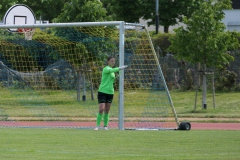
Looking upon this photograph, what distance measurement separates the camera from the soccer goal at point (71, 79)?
22969 millimetres

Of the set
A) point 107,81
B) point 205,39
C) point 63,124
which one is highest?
point 205,39

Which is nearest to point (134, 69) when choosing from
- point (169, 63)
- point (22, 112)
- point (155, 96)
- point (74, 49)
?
point (155, 96)

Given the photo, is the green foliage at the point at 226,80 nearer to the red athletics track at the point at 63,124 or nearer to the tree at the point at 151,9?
the red athletics track at the point at 63,124

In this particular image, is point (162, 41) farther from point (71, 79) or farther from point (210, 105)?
point (71, 79)

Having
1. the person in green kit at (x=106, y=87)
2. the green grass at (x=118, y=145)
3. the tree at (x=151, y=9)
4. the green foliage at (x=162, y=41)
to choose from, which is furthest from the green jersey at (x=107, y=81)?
the tree at (x=151, y=9)

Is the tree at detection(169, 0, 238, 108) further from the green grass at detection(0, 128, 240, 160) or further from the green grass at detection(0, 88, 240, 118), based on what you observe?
the green grass at detection(0, 128, 240, 160)

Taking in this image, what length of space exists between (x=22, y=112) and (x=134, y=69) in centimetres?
538

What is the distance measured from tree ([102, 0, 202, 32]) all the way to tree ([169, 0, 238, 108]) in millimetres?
19848

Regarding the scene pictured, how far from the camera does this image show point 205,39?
27906 millimetres

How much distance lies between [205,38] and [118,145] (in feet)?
46.8

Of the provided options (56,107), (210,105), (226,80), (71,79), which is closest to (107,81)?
(56,107)

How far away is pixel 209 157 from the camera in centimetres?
1229

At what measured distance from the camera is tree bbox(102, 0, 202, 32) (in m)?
A: 47.9

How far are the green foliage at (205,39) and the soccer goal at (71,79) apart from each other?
6.26 feet
